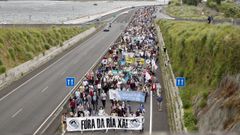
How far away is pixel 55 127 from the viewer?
28.2 m

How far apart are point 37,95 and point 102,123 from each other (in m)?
12.4

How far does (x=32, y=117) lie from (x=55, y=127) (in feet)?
9.88

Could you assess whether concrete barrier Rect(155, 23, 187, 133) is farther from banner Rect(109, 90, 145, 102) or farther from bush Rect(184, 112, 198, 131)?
banner Rect(109, 90, 145, 102)

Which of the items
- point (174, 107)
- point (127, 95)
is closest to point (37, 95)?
point (127, 95)

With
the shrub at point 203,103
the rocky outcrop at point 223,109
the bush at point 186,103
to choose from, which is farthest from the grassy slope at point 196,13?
the rocky outcrop at point 223,109

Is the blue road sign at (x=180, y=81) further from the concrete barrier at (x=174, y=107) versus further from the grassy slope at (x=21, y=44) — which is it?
the grassy slope at (x=21, y=44)

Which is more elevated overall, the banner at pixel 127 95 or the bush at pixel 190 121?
the bush at pixel 190 121

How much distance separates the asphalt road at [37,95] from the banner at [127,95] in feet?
14.1

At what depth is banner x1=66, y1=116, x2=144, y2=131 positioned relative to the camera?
1047 inches

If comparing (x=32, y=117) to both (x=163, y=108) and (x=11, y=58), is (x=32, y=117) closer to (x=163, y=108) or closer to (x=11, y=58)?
(x=163, y=108)

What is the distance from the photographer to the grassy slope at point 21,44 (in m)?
51.1

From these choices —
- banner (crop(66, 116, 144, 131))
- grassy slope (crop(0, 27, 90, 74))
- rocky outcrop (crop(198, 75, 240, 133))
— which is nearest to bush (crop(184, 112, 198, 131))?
rocky outcrop (crop(198, 75, 240, 133))

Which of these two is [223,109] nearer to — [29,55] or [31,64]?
[31,64]

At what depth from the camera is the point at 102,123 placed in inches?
1053
